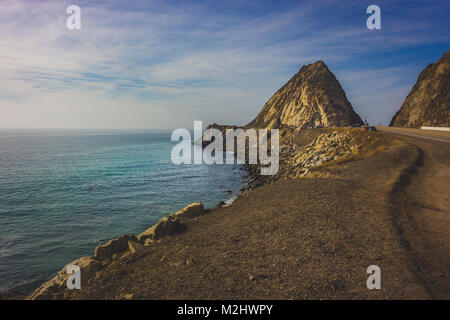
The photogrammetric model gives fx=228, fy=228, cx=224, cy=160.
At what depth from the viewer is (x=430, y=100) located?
190 ft

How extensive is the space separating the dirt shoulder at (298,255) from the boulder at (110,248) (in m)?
1.67

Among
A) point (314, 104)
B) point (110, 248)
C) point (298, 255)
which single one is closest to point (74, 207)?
point (110, 248)

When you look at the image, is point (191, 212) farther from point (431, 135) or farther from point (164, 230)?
point (431, 135)

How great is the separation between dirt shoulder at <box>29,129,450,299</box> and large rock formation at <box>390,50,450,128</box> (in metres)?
58.7

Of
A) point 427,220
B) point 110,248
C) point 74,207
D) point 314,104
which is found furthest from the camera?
point 314,104

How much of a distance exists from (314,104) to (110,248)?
73998mm

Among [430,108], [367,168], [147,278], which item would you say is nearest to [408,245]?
[147,278]

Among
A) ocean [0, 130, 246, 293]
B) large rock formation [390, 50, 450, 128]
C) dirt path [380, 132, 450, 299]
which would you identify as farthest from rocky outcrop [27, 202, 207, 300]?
large rock formation [390, 50, 450, 128]

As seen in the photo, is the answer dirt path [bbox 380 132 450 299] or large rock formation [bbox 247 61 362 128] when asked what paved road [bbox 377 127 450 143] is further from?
large rock formation [bbox 247 61 362 128]

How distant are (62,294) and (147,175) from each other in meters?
33.2

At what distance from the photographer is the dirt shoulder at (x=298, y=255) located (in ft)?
19.6

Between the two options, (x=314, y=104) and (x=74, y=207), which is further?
(x=314, y=104)

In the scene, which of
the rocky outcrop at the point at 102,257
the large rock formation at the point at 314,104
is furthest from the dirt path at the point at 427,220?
the large rock formation at the point at 314,104

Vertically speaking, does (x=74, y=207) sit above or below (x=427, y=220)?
below
